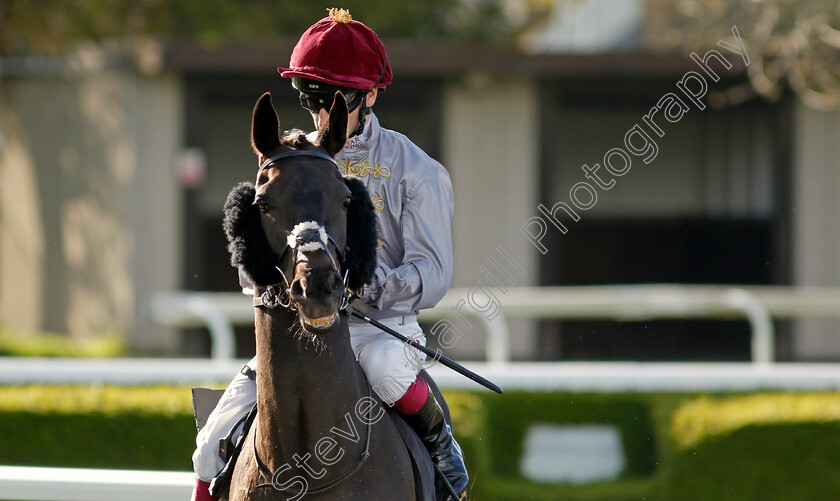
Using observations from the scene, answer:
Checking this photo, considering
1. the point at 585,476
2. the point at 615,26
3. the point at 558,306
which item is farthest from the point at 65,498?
the point at 615,26

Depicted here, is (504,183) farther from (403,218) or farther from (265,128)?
(265,128)

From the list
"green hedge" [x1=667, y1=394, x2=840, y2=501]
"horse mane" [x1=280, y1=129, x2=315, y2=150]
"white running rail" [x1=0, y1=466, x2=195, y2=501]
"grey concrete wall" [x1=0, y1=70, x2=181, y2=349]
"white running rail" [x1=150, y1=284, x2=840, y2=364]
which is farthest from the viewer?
"grey concrete wall" [x1=0, y1=70, x2=181, y2=349]

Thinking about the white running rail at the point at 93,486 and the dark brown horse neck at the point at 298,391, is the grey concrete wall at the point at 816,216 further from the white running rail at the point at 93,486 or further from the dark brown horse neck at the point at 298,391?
the dark brown horse neck at the point at 298,391

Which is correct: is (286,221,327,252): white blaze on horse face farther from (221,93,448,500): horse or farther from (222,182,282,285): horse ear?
(222,182,282,285): horse ear

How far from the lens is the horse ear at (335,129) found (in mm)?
2461

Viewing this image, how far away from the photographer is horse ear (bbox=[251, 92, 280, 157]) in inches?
94.6

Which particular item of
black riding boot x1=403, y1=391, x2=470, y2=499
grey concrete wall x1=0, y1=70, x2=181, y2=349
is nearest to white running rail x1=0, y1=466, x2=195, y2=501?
black riding boot x1=403, y1=391, x2=470, y2=499

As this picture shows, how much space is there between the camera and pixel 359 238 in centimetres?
247

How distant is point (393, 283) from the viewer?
8.89 feet

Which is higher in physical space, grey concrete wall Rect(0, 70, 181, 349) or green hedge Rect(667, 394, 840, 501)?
grey concrete wall Rect(0, 70, 181, 349)

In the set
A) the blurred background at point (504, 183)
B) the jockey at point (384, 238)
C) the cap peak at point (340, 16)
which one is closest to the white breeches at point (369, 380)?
the jockey at point (384, 238)

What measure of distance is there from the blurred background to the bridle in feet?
20.2

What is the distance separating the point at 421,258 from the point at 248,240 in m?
0.58

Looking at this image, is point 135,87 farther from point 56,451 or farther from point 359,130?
point 359,130
